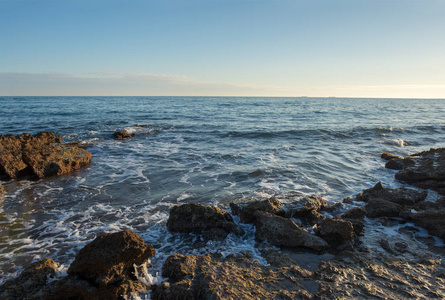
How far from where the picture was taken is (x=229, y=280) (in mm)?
3969

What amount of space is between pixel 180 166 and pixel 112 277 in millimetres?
7932

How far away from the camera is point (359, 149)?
627 inches

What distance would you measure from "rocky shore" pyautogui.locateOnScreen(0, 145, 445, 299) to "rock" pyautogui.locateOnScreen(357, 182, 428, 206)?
805mm

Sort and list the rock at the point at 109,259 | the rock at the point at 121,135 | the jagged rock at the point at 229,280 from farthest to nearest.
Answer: the rock at the point at 121,135 < the rock at the point at 109,259 < the jagged rock at the point at 229,280

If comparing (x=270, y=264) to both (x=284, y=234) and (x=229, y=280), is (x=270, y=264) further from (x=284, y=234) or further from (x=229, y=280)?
(x=229, y=280)

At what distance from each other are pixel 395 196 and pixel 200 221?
584cm

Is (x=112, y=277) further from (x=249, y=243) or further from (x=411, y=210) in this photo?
(x=411, y=210)

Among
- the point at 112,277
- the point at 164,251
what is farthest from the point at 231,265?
the point at 112,277

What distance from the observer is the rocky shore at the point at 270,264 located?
377 centimetres

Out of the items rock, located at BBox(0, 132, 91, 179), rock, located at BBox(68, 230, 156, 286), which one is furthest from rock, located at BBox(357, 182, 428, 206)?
rock, located at BBox(0, 132, 91, 179)

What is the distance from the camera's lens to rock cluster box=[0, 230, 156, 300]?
364 cm

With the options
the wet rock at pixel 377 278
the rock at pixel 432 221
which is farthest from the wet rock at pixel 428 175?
the wet rock at pixel 377 278

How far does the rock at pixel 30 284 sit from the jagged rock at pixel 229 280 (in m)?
1.71

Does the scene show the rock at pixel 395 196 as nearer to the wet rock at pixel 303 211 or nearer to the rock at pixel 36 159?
the wet rock at pixel 303 211
